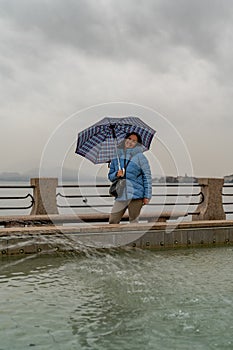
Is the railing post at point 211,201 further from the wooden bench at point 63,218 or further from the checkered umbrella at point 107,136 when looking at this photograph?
the checkered umbrella at point 107,136

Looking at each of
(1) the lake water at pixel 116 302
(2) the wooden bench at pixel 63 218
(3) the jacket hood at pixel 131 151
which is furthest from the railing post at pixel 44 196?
(1) the lake water at pixel 116 302

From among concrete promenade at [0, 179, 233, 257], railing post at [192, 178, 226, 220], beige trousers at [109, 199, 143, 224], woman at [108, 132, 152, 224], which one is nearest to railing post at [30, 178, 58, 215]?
concrete promenade at [0, 179, 233, 257]

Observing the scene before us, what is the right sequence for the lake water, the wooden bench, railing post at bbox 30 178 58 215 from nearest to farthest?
the lake water
the wooden bench
railing post at bbox 30 178 58 215

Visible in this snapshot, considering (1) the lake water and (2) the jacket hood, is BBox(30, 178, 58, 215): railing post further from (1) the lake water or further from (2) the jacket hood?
(1) the lake water

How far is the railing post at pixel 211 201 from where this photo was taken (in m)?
13.5

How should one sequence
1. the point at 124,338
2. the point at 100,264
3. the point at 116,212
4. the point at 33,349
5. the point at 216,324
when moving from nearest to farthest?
the point at 33,349, the point at 124,338, the point at 216,324, the point at 100,264, the point at 116,212

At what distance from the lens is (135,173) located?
1031 cm

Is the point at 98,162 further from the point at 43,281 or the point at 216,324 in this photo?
the point at 216,324

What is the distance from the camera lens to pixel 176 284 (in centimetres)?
732

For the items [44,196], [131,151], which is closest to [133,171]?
[131,151]

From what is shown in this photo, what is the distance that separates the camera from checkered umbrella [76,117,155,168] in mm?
10688

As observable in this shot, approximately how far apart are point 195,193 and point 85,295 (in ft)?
25.5

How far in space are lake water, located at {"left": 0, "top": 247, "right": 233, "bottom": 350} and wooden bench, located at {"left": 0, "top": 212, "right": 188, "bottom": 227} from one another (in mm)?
2636

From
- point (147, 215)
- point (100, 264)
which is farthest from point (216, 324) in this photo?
point (147, 215)
